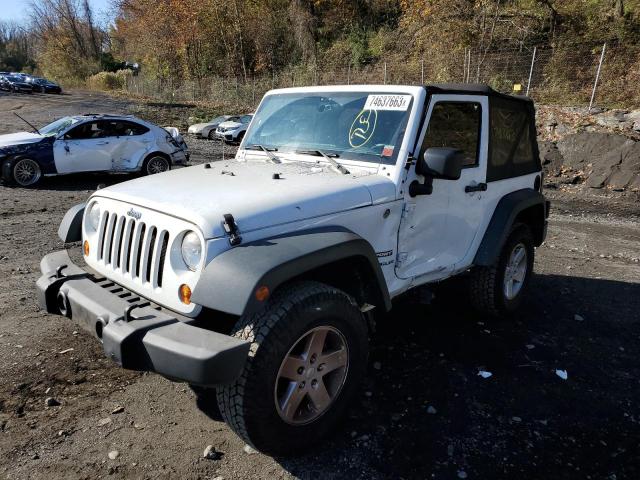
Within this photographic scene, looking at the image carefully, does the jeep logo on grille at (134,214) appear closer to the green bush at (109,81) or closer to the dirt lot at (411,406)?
the dirt lot at (411,406)

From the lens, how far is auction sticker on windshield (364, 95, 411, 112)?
11.6 ft

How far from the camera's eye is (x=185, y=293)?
2.60 m

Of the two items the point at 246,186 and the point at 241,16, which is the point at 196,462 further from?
the point at 241,16

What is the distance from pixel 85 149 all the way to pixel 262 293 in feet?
32.8

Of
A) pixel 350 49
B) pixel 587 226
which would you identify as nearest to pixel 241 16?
pixel 350 49

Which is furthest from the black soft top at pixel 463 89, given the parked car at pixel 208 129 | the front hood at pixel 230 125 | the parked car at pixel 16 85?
the parked car at pixel 16 85

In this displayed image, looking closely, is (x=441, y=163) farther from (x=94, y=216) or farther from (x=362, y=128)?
(x=94, y=216)

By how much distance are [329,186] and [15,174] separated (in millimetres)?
9634

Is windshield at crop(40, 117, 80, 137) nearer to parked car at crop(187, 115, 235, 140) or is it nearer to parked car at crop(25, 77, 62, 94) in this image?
parked car at crop(187, 115, 235, 140)

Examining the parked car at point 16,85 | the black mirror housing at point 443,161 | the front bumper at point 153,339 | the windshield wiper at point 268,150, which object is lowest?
the parked car at point 16,85

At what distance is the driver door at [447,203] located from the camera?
11.6 ft

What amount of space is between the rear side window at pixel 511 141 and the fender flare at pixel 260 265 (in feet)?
6.86

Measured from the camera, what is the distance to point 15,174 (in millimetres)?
10367

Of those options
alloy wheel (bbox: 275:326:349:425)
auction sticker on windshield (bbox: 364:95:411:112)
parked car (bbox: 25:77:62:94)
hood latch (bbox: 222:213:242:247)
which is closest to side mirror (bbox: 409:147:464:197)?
auction sticker on windshield (bbox: 364:95:411:112)
